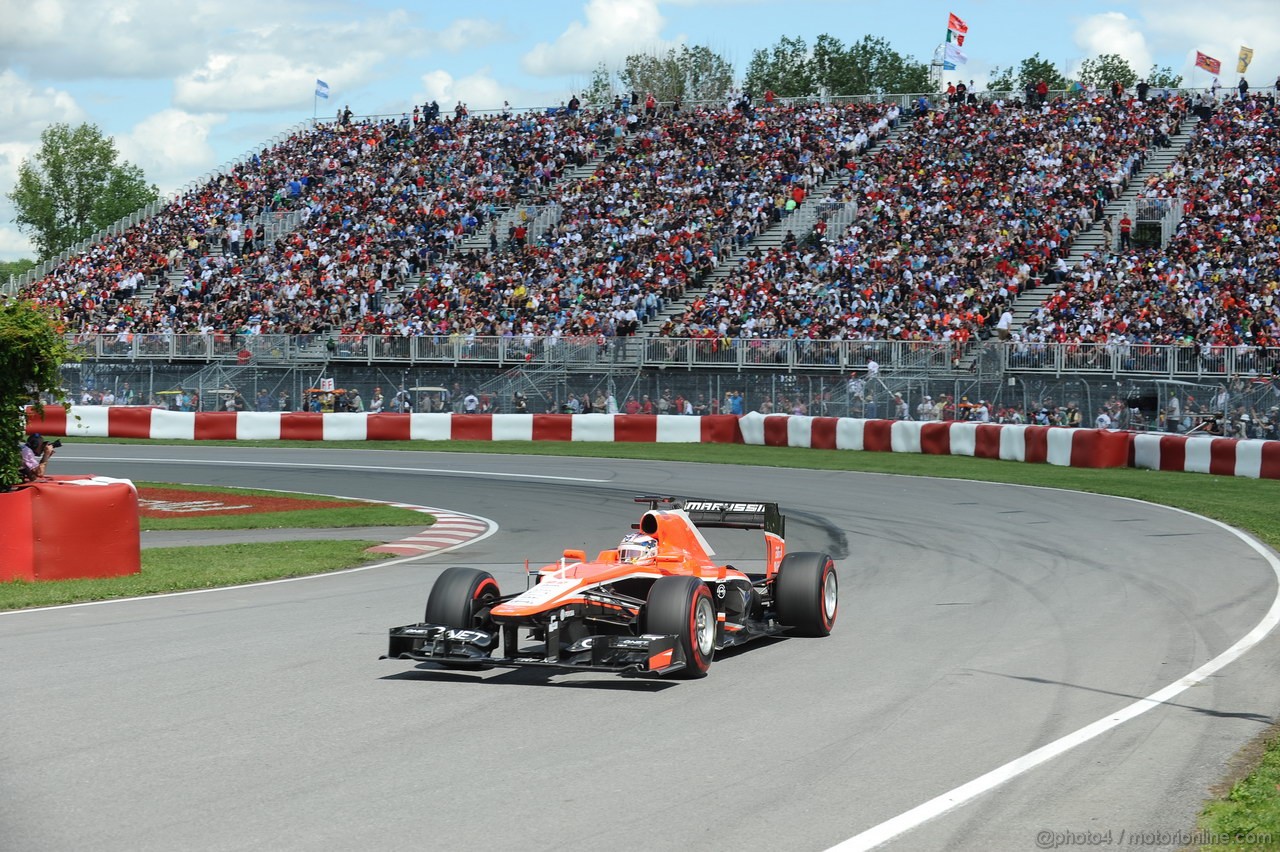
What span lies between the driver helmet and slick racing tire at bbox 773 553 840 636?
128 centimetres

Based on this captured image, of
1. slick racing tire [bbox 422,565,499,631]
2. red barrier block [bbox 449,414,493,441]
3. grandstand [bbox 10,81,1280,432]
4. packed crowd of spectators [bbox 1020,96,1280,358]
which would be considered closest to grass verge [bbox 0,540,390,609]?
slick racing tire [bbox 422,565,499,631]

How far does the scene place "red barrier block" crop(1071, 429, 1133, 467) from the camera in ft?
99.8

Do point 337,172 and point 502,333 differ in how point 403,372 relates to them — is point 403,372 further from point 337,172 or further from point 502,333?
point 337,172

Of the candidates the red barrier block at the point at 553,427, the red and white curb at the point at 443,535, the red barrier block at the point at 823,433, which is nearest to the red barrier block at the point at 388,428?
the red barrier block at the point at 553,427

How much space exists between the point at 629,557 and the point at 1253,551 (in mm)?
9842

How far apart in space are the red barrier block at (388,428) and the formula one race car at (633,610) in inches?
1079

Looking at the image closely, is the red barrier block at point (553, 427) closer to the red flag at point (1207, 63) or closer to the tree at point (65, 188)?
the red flag at point (1207, 63)

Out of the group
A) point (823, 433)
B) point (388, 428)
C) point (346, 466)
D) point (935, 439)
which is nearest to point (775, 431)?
point (823, 433)

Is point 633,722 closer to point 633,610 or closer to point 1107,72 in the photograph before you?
point 633,610

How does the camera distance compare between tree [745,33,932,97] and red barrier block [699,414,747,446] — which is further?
tree [745,33,932,97]

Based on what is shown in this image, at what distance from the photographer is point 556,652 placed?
9445 millimetres

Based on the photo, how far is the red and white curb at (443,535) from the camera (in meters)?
17.8

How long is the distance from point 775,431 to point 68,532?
23862 millimetres

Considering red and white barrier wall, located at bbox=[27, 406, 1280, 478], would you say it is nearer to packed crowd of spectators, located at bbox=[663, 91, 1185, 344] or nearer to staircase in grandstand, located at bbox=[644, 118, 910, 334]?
packed crowd of spectators, located at bbox=[663, 91, 1185, 344]
